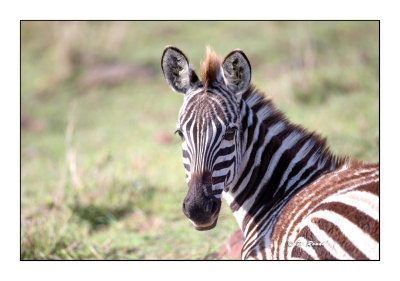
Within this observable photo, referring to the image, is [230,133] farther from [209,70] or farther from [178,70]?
[178,70]

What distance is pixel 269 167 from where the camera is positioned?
336 centimetres

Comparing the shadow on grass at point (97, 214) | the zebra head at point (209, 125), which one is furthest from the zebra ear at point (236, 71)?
the shadow on grass at point (97, 214)

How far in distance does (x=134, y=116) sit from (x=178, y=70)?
7720 mm

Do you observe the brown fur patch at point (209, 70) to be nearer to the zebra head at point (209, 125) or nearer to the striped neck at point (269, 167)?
the zebra head at point (209, 125)

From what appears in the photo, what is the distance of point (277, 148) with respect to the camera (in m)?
3.37

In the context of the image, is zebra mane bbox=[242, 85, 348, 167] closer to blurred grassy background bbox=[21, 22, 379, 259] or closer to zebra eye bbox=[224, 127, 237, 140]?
zebra eye bbox=[224, 127, 237, 140]

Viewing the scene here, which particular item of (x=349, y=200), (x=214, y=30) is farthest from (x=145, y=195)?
(x=214, y=30)

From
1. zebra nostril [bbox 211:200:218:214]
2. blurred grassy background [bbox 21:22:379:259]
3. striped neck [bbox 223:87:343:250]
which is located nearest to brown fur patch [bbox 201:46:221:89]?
striped neck [bbox 223:87:343:250]

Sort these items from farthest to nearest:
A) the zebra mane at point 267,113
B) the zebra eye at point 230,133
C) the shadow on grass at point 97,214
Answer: the shadow on grass at point 97,214
the zebra mane at point 267,113
the zebra eye at point 230,133

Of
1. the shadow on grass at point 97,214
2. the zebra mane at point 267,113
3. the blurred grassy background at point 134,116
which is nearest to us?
the zebra mane at point 267,113

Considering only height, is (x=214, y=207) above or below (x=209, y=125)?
below

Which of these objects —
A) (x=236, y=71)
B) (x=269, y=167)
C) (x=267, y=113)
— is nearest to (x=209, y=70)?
(x=236, y=71)

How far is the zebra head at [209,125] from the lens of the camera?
2891mm

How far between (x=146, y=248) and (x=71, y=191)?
1.69 meters
